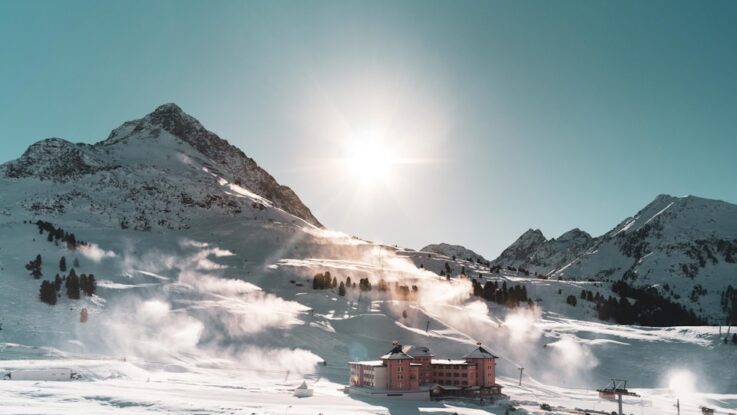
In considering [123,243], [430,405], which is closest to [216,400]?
[430,405]

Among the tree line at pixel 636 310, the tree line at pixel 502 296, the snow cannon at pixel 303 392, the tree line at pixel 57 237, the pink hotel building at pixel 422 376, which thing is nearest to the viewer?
the snow cannon at pixel 303 392

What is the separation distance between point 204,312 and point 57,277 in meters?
27.5

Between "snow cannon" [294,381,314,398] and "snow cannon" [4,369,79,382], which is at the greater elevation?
"snow cannon" [4,369,79,382]

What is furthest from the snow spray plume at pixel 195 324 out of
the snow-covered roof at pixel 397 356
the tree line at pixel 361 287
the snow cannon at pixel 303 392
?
the snow cannon at pixel 303 392

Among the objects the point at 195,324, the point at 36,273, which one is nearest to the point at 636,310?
the point at 195,324

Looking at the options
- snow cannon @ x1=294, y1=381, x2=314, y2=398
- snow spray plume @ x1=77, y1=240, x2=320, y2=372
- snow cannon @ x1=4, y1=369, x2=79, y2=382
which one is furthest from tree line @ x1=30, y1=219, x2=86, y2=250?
snow cannon @ x1=294, y1=381, x2=314, y2=398

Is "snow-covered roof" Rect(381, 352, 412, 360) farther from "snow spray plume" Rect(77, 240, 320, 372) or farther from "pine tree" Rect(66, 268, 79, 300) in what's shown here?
"pine tree" Rect(66, 268, 79, 300)

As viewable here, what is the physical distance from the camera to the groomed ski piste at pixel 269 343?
192 feet

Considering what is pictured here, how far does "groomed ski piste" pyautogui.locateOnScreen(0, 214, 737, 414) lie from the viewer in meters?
58.5

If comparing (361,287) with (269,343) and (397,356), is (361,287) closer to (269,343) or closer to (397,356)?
(269,343)

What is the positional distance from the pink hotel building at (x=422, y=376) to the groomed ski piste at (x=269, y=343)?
3485 millimetres

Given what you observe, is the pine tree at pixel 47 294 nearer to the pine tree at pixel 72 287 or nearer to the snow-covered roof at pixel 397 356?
the pine tree at pixel 72 287

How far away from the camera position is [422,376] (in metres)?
78.0

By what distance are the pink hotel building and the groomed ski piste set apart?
11.4ft
